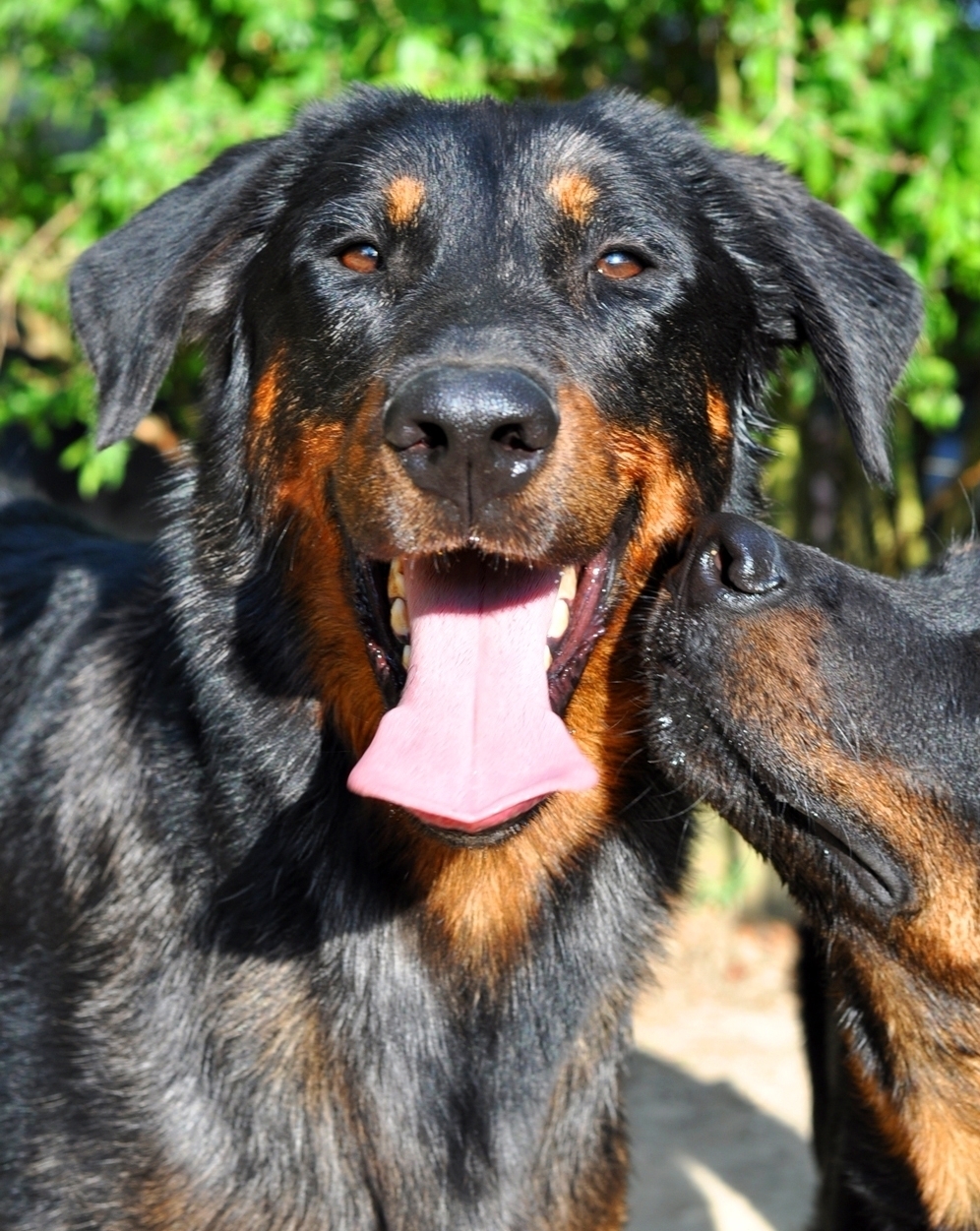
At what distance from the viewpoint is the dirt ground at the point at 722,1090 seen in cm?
526

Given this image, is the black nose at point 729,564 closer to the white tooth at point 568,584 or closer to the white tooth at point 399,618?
the white tooth at point 568,584

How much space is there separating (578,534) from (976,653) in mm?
950

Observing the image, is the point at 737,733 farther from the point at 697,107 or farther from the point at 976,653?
the point at 697,107

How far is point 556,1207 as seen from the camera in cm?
322

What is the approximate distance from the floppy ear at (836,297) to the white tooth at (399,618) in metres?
1.13

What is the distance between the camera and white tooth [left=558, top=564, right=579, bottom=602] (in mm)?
2994

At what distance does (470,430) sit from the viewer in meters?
2.58

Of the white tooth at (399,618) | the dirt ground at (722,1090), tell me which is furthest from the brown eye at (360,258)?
the dirt ground at (722,1090)

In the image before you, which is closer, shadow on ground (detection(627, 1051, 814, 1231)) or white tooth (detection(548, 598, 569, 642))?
white tooth (detection(548, 598, 569, 642))

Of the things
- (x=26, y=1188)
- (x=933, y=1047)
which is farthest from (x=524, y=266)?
(x=26, y=1188)

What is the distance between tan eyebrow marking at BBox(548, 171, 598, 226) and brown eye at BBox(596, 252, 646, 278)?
9 centimetres

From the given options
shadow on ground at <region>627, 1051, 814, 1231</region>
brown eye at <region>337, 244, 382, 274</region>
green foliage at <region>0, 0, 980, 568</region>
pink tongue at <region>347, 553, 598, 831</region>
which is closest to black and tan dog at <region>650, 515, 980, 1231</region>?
pink tongue at <region>347, 553, 598, 831</region>

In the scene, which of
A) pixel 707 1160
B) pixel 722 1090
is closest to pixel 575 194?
pixel 707 1160

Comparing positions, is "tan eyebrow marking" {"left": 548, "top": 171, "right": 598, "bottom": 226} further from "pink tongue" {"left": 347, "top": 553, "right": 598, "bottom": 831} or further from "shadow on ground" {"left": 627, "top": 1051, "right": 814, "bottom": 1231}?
"shadow on ground" {"left": 627, "top": 1051, "right": 814, "bottom": 1231}
